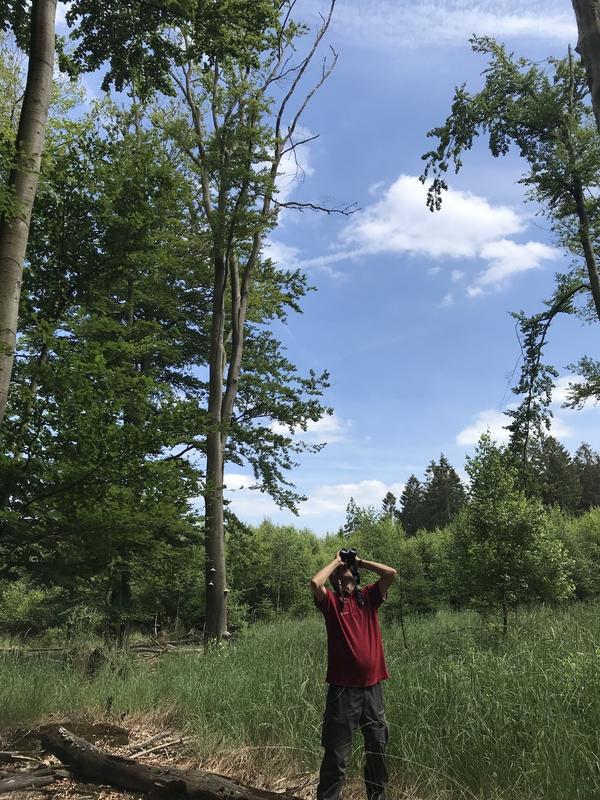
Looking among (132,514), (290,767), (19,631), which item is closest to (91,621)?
(19,631)

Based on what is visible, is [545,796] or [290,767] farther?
[290,767]

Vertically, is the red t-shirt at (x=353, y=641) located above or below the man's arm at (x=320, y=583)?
below

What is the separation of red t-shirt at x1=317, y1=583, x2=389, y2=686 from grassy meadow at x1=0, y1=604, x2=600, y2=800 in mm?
815

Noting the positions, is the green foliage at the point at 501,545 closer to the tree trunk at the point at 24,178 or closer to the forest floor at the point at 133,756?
the forest floor at the point at 133,756

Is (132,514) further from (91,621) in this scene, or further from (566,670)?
(91,621)

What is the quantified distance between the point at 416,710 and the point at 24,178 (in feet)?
20.4

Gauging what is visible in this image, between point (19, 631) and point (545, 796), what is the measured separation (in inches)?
716

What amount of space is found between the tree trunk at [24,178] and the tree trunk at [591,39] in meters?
4.75

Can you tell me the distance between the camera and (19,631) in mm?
17469

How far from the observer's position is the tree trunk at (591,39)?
3.91m

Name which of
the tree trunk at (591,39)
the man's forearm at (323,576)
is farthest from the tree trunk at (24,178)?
the tree trunk at (591,39)

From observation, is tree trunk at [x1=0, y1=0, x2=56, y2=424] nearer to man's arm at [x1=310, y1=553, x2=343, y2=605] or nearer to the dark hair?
man's arm at [x1=310, y1=553, x2=343, y2=605]

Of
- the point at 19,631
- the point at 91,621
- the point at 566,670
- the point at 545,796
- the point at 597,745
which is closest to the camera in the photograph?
the point at 545,796

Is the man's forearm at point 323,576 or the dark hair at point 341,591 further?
the dark hair at point 341,591
